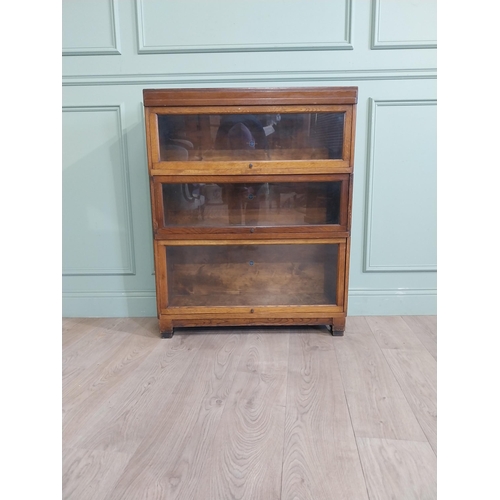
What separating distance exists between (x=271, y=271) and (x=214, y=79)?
81 cm

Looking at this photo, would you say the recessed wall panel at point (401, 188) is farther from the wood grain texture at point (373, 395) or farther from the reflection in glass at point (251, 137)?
the wood grain texture at point (373, 395)

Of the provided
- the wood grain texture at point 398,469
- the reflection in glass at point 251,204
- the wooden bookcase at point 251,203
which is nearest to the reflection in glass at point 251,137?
the wooden bookcase at point 251,203

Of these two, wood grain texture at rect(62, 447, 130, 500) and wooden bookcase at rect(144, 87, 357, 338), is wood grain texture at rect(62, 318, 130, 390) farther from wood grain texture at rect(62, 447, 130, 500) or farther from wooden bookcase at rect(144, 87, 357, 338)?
wood grain texture at rect(62, 447, 130, 500)

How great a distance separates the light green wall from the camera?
1576 mm

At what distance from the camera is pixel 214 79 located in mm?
1625

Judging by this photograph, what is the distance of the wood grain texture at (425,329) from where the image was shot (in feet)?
4.75

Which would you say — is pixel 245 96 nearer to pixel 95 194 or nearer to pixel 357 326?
pixel 95 194

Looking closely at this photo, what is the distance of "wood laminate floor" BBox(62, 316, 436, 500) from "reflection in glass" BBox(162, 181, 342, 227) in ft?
1.45

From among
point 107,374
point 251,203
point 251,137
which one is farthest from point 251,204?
point 107,374

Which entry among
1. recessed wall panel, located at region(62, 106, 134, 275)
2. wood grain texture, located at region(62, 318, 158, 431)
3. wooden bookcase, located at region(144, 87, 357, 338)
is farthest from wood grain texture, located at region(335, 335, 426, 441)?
recessed wall panel, located at region(62, 106, 134, 275)

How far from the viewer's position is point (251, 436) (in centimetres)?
96

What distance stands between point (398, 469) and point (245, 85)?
55.6 inches
